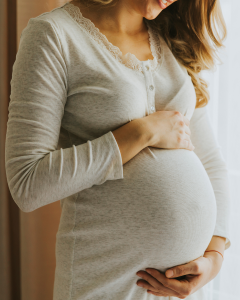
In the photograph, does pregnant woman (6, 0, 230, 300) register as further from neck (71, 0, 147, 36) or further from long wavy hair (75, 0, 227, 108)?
long wavy hair (75, 0, 227, 108)

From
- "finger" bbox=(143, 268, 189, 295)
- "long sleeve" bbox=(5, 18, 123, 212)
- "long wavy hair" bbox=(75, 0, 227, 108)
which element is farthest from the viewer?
"long wavy hair" bbox=(75, 0, 227, 108)

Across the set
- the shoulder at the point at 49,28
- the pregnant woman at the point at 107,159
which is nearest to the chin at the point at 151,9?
the pregnant woman at the point at 107,159

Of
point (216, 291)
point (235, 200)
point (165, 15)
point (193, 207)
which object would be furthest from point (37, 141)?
point (216, 291)

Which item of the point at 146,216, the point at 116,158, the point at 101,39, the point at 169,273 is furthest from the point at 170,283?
the point at 101,39

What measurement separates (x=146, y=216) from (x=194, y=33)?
688mm

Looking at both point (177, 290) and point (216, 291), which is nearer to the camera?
point (177, 290)

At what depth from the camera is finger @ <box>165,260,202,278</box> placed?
0.76m

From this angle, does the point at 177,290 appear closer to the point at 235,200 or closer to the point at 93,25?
the point at 235,200

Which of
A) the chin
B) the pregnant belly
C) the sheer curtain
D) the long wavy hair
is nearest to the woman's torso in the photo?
the pregnant belly

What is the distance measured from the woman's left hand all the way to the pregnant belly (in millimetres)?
19

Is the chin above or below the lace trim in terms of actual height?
above

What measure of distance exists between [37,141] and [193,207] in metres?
0.43

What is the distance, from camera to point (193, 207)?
77 cm

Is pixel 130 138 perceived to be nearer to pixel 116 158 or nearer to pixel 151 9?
pixel 116 158
